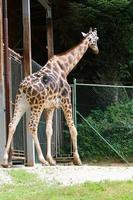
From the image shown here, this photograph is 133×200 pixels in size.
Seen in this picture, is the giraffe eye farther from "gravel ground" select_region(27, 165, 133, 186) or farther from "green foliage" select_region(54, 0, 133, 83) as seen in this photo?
"green foliage" select_region(54, 0, 133, 83)

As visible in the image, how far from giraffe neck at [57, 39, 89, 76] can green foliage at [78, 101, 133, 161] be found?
4.47 meters

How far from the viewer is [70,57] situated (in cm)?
1274

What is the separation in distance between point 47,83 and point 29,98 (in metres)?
0.51

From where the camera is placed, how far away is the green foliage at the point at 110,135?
17.1m

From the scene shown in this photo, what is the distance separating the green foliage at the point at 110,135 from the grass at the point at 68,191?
30.8ft

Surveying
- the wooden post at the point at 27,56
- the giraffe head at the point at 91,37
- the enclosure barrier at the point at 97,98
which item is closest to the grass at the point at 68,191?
the wooden post at the point at 27,56

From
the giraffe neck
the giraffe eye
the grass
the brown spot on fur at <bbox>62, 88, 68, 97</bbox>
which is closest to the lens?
the grass

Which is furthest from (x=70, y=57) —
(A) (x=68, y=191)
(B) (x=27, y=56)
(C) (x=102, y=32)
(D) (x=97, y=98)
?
(A) (x=68, y=191)

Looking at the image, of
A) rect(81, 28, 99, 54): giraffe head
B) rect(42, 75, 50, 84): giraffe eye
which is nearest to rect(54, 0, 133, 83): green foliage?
rect(81, 28, 99, 54): giraffe head

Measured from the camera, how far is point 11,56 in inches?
486

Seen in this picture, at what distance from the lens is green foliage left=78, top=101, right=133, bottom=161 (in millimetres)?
17094

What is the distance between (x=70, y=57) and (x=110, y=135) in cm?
514

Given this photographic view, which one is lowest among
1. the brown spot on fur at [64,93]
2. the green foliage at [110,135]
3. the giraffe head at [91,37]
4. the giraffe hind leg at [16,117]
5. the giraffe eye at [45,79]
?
the green foliage at [110,135]

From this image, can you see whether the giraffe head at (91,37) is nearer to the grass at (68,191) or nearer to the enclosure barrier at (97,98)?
the enclosure barrier at (97,98)
